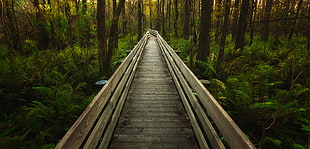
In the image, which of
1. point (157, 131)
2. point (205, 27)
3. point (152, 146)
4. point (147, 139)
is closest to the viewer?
point (152, 146)

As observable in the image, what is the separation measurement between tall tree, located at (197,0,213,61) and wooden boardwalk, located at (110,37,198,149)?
2971 mm

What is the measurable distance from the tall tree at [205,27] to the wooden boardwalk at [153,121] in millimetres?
2971

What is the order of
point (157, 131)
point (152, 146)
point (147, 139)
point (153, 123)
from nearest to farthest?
point (152, 146)
point (147, 139)
point (157, 131)
point (153, 123)

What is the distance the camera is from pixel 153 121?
148 inches

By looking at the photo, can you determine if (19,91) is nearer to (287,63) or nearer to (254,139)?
(254,139)

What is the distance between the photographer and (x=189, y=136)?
3.25 metres

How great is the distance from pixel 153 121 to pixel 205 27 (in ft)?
18.7

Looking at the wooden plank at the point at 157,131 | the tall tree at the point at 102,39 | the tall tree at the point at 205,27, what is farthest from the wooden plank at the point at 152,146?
the tall tree at the point at 205,27

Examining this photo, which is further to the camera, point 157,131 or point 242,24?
point 242,24

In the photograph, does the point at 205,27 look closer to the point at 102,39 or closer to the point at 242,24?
the point at 242,24

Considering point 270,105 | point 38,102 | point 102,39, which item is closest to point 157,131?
point 270,105

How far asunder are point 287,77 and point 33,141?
319 inches

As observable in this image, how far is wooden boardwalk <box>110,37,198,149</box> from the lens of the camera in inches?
121

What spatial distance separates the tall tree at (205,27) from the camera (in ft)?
24.4
